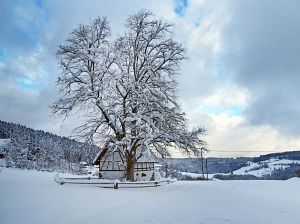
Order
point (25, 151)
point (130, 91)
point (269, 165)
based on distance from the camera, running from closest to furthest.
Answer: point (130, 91), point (25, 151), point (269, 165)

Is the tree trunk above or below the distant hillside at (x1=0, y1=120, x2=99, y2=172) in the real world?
below

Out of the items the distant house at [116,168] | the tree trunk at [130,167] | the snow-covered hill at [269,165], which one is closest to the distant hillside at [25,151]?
the distant house at [116,168]

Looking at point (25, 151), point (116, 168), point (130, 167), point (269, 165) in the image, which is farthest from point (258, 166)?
point (130, 167)

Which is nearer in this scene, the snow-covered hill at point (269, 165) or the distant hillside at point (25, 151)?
the distant hillside at point (25, 151)

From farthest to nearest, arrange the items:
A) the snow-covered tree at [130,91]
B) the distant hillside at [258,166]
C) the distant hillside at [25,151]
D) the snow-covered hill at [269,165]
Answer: the snow-covered hill at [269,165]
the distant hillside at [258,166]
the distant hillside at [25,151]
the snow-covered tree at [130,91]

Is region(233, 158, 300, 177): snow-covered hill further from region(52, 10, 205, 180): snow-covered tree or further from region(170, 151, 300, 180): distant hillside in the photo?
region(52, 10, 205, 180): snow-covered tree

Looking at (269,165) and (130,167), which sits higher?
(269,165)

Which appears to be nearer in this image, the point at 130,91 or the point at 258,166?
the point at 130,91

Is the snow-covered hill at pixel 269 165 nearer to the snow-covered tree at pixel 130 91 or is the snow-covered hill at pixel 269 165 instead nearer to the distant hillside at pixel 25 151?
the distant hillside at pixel 25 151

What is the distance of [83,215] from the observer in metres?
10.5

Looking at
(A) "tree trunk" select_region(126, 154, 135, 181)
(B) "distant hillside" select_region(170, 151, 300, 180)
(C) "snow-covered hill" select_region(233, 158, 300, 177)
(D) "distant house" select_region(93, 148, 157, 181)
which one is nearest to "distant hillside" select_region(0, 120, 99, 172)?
(D) "distant house" select_region(93, 148, 157, 181)

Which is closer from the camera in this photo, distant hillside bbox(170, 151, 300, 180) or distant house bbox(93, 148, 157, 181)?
distant house bbox(93, 148, 157, 181)

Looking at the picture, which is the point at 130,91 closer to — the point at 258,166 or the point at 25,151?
the point at 25,151

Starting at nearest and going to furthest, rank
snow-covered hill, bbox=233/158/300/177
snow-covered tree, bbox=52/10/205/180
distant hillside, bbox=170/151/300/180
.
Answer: snow-covered tree, bbox=52/10/205/180 < distant hillside, bbox=170/151/300/180 < snow-covered hill, bbox=233/158/300/177
